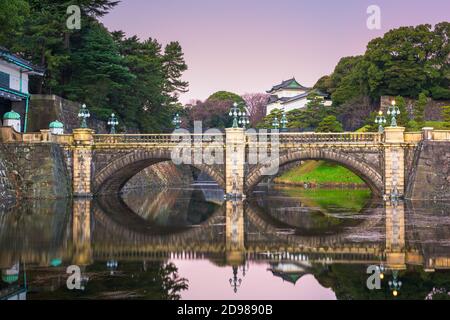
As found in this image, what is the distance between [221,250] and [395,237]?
24.0 ft

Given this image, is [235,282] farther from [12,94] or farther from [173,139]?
[12,94]

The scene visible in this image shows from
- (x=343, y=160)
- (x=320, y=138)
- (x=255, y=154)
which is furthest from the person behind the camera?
(x=255, y=154)

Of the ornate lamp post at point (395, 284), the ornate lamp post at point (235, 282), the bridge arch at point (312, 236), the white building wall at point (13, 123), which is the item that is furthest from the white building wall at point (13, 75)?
the ornate lamp post at point (395, 284)

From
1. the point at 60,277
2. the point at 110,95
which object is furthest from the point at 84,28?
the point at 60,277

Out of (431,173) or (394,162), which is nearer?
(431,173)

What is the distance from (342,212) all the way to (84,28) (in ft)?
113

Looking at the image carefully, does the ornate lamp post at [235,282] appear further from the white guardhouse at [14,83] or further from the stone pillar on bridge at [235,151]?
the white guardhouse at [14,83]

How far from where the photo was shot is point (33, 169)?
1911 inches

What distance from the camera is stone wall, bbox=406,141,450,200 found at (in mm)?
47344

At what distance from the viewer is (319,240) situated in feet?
87.2

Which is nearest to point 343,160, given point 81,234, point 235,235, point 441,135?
point 441,135

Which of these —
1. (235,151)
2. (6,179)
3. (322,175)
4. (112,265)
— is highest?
(235,151)

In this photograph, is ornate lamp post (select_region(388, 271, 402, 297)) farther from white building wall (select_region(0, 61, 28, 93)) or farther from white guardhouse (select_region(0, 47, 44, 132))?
white building wall (select_region(0, 61, 28, 93))
